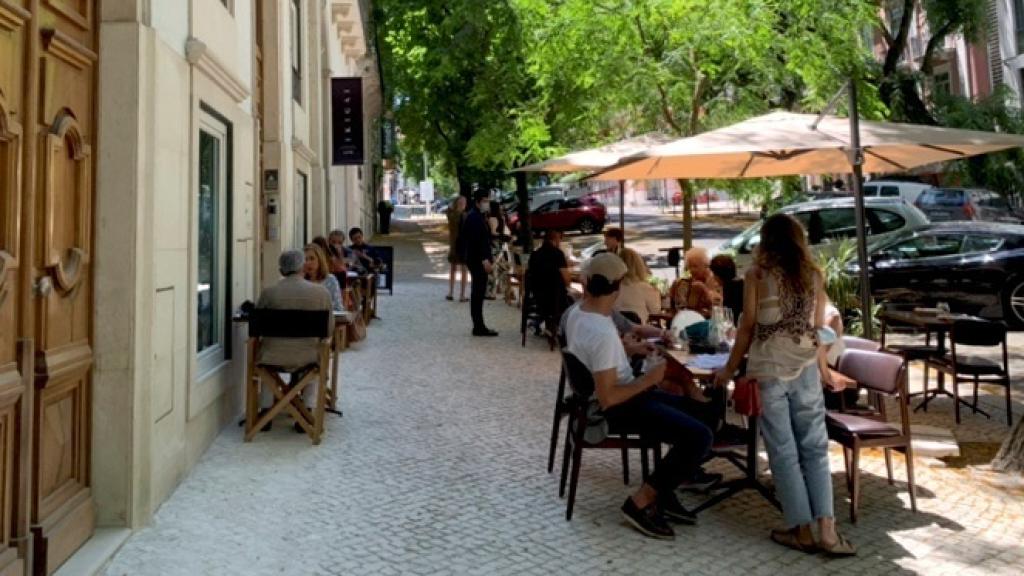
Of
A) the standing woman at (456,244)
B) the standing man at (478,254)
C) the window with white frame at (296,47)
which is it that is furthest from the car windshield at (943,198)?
the window with white frame at (296,47)

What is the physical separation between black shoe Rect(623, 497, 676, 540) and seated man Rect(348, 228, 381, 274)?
7.87 metres

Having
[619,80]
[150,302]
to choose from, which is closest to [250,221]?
[150,302]

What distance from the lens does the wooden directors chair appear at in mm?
5895

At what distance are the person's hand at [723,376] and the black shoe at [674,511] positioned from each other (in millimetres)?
656

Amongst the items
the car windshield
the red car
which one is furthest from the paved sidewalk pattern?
the red car

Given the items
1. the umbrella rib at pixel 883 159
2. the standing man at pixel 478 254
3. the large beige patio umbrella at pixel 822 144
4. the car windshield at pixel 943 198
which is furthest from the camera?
the car windshield at pixel 943 198

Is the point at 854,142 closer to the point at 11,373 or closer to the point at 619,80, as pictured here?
the point at 11,373

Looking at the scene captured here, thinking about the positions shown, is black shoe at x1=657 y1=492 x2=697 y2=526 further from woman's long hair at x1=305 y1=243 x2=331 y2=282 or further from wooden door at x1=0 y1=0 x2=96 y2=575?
woman's long hair at x1=305 y1=243 x2=331 y2=282

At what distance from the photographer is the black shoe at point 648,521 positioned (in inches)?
169

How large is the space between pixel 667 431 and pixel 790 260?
108cm

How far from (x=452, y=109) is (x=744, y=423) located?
2078cm

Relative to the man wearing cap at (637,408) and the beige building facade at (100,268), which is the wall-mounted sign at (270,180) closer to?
the beige building facade at (100,268)

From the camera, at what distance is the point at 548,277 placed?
9.72m

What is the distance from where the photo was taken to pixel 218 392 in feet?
20.1
